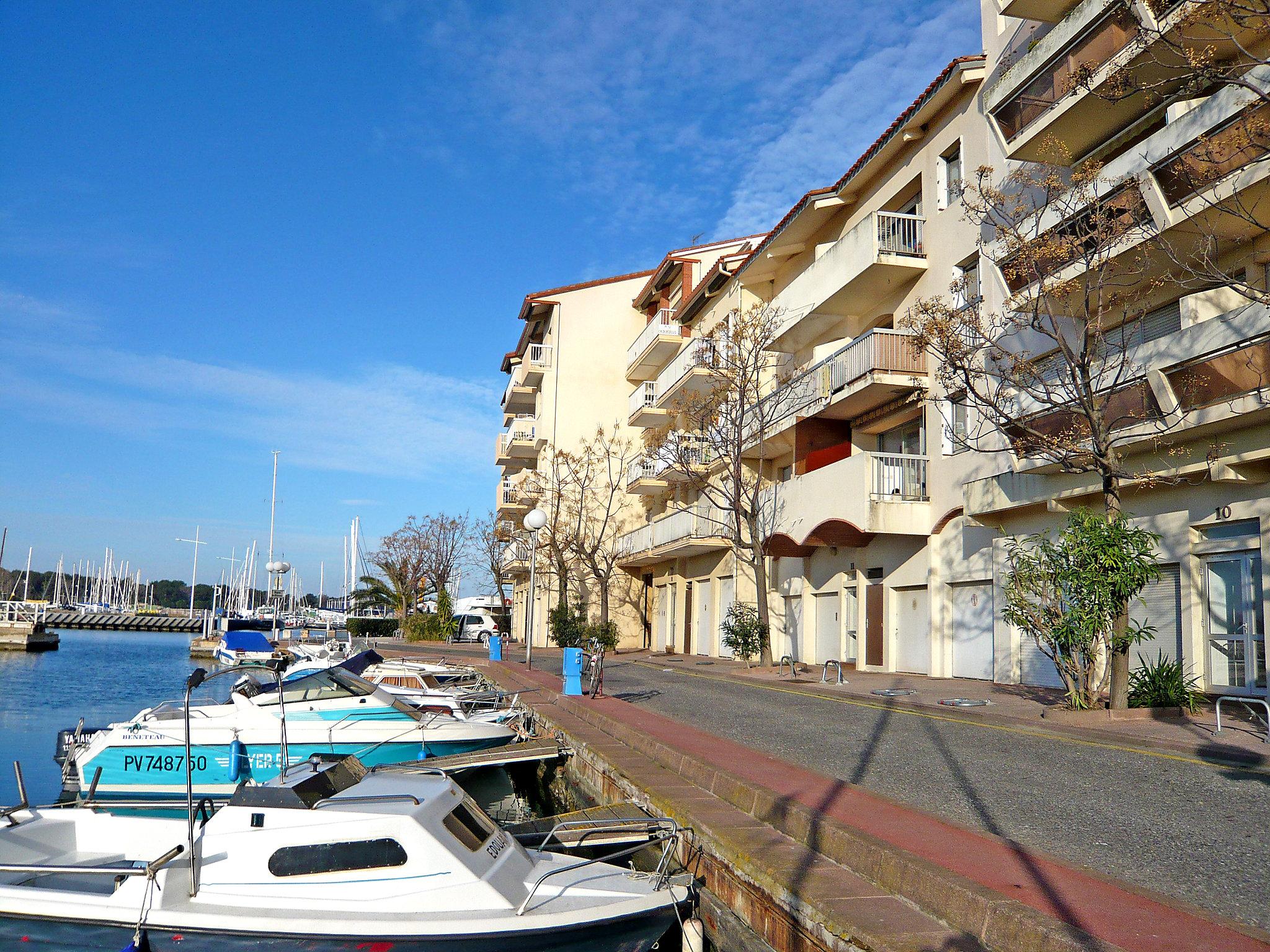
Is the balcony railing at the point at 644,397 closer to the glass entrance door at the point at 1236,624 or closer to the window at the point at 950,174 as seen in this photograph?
the window at the point at 950,174

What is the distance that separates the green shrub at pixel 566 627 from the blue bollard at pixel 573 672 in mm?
17415

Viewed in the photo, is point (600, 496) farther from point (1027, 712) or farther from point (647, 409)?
point (1027, 712)

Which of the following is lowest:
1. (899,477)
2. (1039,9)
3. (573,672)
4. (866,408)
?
(573,672)

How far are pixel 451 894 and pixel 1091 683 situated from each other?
11199 millimetres

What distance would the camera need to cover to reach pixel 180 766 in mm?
14242

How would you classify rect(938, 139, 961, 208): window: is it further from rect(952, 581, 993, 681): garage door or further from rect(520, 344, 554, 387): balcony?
rect(520, 344, 554, 387): balcony

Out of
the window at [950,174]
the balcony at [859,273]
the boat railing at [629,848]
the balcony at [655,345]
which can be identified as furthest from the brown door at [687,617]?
the boat railing at [629,848]

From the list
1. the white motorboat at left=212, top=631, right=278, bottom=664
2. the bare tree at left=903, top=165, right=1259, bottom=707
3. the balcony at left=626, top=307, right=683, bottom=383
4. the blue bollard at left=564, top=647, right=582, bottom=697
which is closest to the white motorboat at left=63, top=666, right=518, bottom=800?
the blue bollard at left=564, top=647, right=582, bottom=697

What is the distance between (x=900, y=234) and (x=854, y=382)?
12.9 feet

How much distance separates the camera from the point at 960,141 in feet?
75.8

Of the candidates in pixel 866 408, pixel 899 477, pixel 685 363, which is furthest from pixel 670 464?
pixel 899 477

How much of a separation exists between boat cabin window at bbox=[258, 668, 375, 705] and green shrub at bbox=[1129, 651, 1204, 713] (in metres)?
11.9

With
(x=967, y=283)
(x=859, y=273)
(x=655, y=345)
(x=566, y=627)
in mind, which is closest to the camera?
(x=967, y=283)

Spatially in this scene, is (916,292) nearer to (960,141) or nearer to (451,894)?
(960,141)
